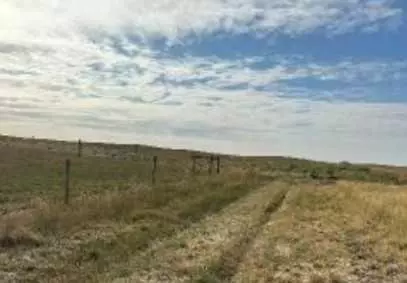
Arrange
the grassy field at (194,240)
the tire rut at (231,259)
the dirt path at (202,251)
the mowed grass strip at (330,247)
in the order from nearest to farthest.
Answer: the tire rut at (231,259), the dirt path at (202,251), the grassy field at (194,240), the mowed grass strip at (330,247)

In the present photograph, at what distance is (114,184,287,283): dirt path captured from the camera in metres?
14.0

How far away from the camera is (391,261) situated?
16469mm

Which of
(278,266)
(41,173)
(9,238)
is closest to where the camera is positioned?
(278,266)

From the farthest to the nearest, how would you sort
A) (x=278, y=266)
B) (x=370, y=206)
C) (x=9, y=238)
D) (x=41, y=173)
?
(x=41, y=173)
(x=370, y=206)
(x=9, y=238)
(x=278, y=266)

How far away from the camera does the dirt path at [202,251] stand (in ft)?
45.8

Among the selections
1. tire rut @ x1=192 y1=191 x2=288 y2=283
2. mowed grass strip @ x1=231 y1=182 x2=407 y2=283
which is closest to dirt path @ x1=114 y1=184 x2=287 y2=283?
tire rut @ x1=192 y1=191 x2=288 y2=283

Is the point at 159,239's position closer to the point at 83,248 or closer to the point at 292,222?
the point at 83,248

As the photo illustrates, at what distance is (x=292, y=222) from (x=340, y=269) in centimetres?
777

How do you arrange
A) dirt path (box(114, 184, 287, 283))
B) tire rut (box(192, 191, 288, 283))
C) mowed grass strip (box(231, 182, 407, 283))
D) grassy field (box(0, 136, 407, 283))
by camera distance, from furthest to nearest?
mowed grass strip (box(231, 182, 407, 283)) < grassy field (box(0, 136, 407, 283)) < dirt path (box(114, 184, 287, 283)) < tire rut (box(192, 191, 288, 283))

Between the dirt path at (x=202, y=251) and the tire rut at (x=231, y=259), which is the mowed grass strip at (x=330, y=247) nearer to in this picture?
the tire rut at (x=231, y=259)

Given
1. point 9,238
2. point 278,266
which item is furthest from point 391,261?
point 9,238

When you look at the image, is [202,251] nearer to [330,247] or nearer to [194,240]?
[194,240]

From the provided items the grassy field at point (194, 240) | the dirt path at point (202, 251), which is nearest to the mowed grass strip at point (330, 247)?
the grassy field at point (194, 240)

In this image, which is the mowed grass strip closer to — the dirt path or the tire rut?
the tire rut
